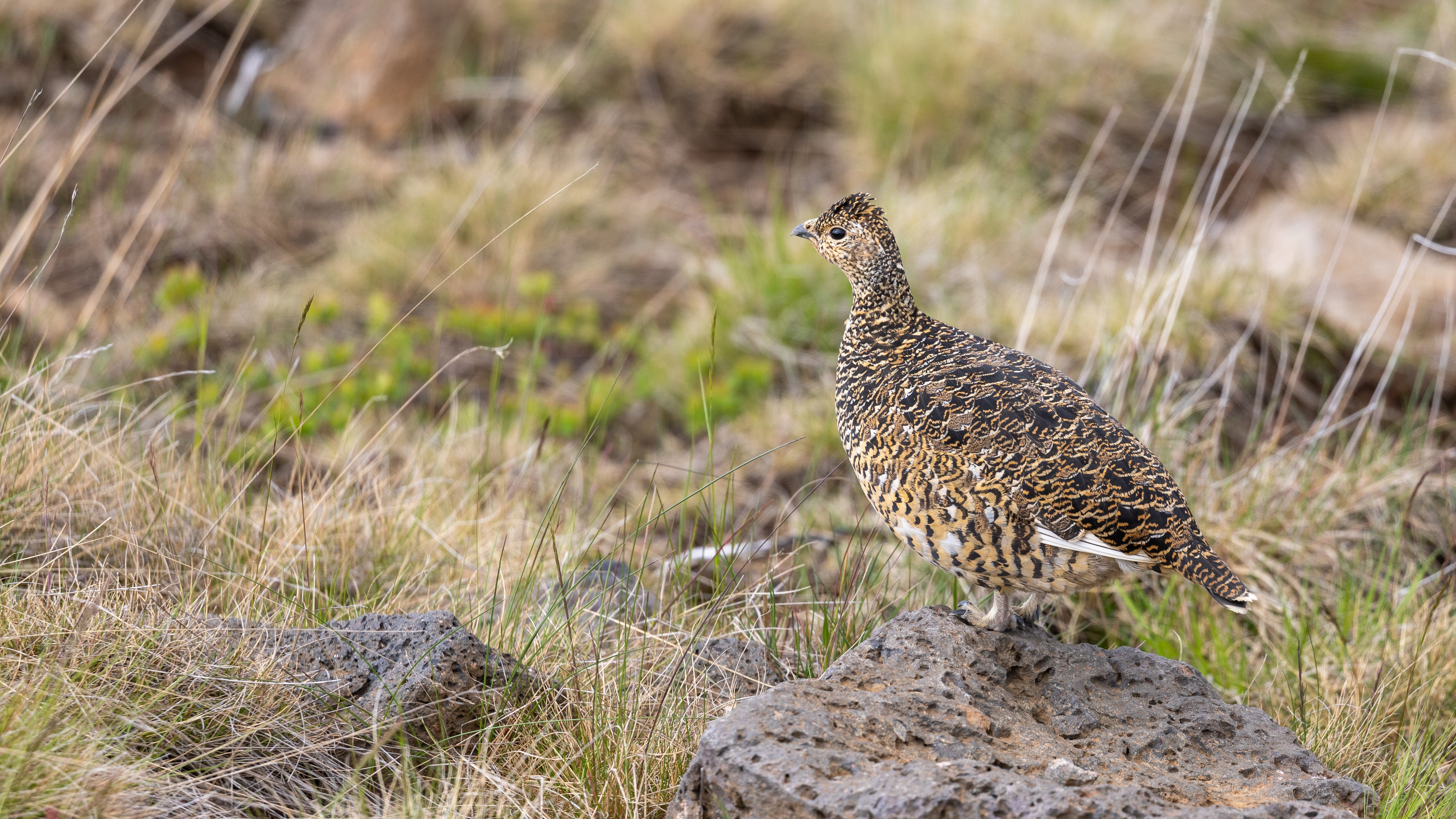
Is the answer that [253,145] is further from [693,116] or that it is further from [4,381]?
[4,381]

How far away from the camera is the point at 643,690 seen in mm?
3119

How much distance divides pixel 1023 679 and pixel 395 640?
5.39 ft

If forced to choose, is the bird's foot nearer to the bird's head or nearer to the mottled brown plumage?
the mottled brown plumage

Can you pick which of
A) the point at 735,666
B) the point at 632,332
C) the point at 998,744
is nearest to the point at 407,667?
the point at 735,666

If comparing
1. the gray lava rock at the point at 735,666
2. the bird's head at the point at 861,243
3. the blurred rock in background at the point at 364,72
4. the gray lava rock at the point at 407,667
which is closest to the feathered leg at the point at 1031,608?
the gray lava rock at the point at 735,666

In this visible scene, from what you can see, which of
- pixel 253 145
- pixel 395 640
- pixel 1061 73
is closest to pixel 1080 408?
pixel 395 640

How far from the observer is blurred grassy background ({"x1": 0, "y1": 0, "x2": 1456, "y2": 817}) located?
3115 millimetres

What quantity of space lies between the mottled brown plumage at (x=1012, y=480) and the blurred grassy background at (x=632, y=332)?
1.65 feet

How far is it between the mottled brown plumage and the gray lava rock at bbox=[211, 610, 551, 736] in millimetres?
1116

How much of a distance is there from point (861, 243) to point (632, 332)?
327cm

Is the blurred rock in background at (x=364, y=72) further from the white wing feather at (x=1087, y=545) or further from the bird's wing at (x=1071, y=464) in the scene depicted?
the white wing feather at (x=1087, y=545)

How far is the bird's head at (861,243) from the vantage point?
11.7 ft

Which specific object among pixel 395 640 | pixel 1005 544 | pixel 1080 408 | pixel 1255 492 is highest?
pixel 1080 408

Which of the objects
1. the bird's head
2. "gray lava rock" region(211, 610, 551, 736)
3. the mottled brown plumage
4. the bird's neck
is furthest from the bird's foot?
"gray lava rock" region(211, 610, 551, 736)
